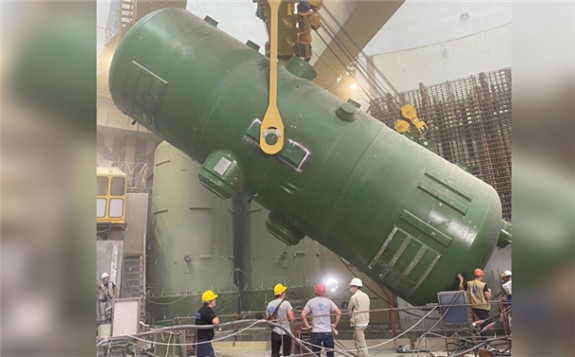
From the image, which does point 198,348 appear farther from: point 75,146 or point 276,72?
point 75,146

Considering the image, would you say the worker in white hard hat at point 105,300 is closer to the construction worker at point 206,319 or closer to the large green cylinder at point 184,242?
the large green cylinder at point 184,242

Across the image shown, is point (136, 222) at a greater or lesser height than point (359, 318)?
greater

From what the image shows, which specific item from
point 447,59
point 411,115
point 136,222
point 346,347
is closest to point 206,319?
point 346,347

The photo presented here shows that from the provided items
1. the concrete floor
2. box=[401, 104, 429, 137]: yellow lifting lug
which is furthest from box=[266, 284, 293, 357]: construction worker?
box=[401, 104, 429, 137]: yellow lifting lug

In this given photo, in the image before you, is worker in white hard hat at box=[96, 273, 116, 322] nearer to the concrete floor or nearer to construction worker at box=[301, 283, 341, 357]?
the concrete floor

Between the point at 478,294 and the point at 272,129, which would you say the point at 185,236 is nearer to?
the point at 272,129

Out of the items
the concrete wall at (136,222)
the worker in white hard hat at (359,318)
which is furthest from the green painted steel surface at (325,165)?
the concrete wall at (136,222)

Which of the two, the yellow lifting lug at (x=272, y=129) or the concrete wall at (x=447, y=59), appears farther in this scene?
the concrete wall at (x=447, y=59)

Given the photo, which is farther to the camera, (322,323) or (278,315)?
(278,315)

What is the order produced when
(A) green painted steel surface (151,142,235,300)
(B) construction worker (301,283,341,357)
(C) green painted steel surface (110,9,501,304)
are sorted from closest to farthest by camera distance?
(C) green painted steel surface (110,9,501,304)
(B) construction worker (301,283,341,357)
(A) green painted steel surface (151,142,235,300)

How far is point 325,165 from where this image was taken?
20.6ft

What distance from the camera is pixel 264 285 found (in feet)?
38.8

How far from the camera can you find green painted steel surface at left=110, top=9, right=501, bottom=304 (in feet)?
20.7

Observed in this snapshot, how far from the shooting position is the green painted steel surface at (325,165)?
248 inches
